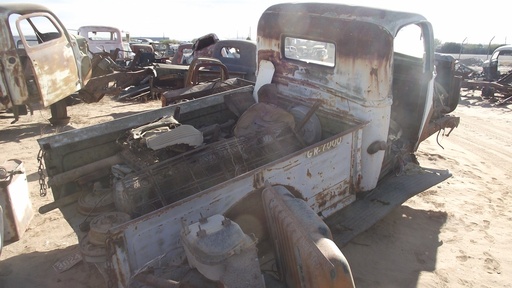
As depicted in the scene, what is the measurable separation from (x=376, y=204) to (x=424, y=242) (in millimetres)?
587

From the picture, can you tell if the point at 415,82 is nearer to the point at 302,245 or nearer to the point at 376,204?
the point at 376,204

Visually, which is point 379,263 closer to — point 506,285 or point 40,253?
point 506,285

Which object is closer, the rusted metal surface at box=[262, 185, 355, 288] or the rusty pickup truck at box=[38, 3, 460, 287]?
the rusted metal surface at box=[262, 185, 355, 288]

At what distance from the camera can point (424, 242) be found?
12.3 feet

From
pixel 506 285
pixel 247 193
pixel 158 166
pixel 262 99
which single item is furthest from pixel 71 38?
pixel 506 285

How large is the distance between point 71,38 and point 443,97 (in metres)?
6.53

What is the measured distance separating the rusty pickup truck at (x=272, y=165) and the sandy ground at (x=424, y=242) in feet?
1.18

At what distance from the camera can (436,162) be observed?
229 inches

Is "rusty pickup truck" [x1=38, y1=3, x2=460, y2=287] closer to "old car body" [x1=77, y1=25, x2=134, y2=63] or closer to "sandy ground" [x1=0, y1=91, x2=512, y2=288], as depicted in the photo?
"sandy ground" [x1=0, y1=91, x2=512, y2=288]

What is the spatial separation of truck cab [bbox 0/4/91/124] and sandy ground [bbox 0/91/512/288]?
3.12ft

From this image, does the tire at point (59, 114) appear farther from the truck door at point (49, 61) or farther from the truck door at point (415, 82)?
the truck door at point (415, 82)

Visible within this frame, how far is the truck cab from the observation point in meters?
5.79

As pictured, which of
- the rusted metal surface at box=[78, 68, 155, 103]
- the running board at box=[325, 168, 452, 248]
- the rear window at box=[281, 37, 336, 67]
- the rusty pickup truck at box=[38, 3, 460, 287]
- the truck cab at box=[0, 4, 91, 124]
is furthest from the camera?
the rusted metal surface at box=[78, 68, 155, 103]

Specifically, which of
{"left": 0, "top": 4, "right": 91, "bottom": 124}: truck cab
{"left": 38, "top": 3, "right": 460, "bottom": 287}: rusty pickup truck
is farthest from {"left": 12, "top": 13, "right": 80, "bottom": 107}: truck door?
{"left": 38, "top": 3, "right": 460, "bottom": 287}: rusty pickup truck
